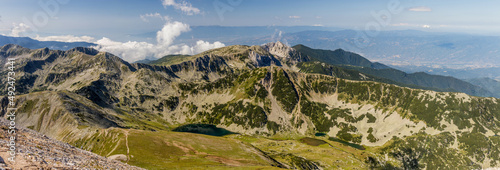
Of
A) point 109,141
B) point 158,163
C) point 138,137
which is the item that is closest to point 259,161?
point 158,163

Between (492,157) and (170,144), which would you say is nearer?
(170,144)

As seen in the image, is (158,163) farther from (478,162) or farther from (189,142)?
(478,162)

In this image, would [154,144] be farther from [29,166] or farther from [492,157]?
[492,157]

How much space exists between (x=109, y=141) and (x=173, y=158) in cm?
5091

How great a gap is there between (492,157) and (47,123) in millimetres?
412528

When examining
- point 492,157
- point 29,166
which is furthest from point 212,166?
point 492,157

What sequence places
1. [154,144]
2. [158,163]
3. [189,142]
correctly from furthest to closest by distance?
[189,142]
[154,144]
[158,163]

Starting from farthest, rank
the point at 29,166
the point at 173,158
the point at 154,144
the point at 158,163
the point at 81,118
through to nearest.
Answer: the point at 81,118 < the point at 154,144 < the point at 173,158 < the point at 158,163 < the point at 29,166

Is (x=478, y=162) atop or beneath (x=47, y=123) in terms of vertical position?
beneath

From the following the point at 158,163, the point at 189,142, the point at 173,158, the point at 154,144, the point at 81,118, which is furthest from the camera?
the point at 81,118

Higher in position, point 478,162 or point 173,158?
point 173,158

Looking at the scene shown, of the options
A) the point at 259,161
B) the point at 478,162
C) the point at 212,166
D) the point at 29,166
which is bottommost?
the point at 478,162

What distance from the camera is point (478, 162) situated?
192625 mm

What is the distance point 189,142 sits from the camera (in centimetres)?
14962
